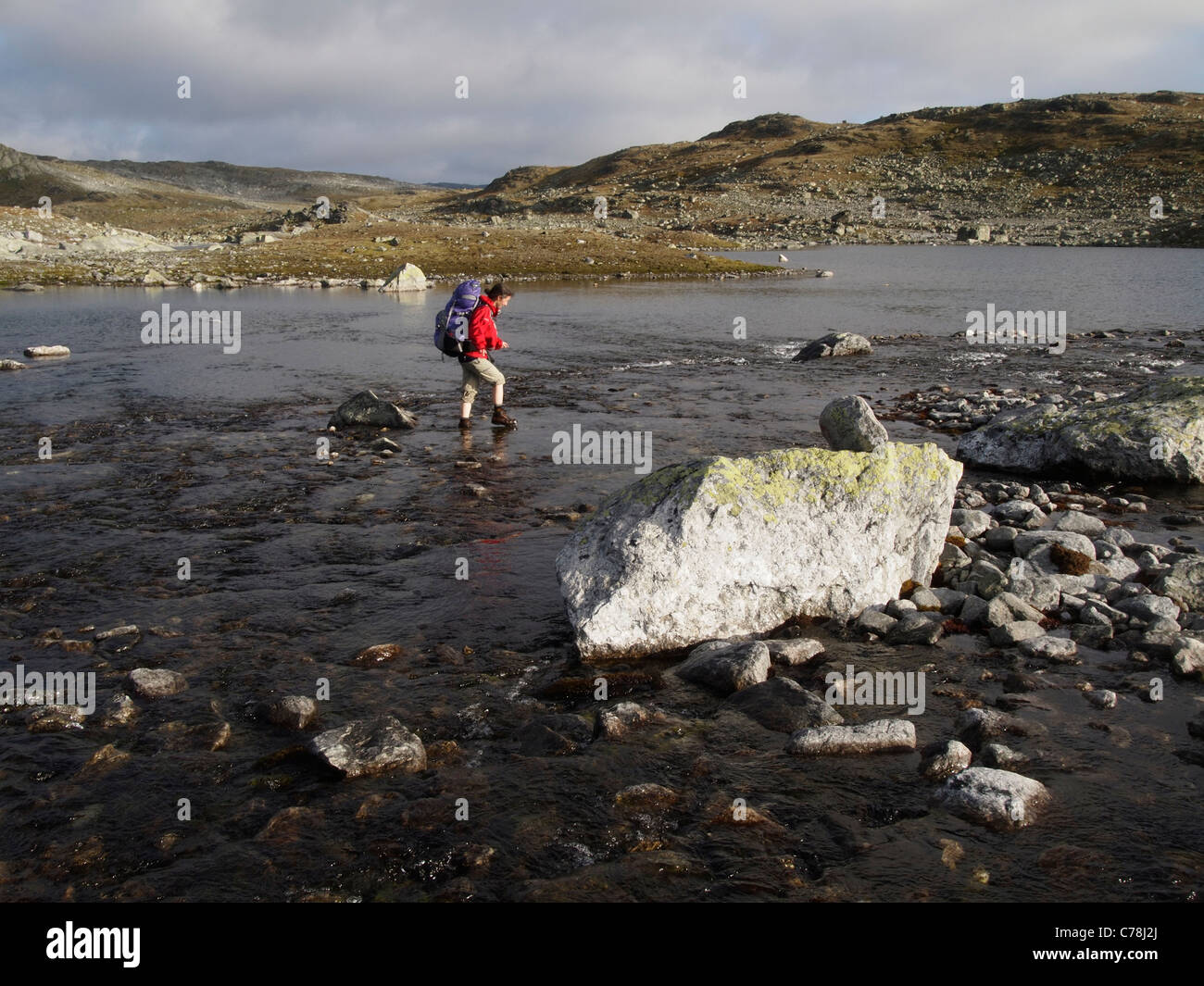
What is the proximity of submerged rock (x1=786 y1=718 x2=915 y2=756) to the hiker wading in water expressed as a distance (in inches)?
514

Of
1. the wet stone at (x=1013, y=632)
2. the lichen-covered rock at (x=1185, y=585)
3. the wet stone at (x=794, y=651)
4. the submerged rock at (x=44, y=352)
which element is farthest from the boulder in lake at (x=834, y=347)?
the submerged rock at (x=44, y=352)

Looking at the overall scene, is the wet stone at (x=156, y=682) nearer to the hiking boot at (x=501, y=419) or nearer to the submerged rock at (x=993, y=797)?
the submerged rock at (x=993, y=797)

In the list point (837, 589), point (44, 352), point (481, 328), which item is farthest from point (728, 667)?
point (44, 352)

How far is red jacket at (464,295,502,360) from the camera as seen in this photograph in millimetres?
18750

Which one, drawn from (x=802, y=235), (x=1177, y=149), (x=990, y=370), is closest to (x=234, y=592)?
(x=990, y=370)

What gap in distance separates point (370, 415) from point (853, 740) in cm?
1491

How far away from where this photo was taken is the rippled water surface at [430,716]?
574cm

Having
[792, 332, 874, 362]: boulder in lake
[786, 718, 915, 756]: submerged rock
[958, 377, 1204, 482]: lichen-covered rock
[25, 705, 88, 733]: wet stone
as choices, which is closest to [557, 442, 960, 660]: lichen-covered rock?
[786, 718, 915, 756]: submerged rock

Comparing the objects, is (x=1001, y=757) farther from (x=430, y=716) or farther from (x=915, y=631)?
(x=430, y=716)

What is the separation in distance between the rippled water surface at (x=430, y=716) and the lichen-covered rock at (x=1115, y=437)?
0.82 meters

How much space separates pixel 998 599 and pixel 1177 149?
15731 centimetres

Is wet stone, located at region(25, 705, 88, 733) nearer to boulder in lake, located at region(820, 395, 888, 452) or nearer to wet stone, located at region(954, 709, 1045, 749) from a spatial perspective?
wet stone, located at region(954, 709, 1045, 749)
